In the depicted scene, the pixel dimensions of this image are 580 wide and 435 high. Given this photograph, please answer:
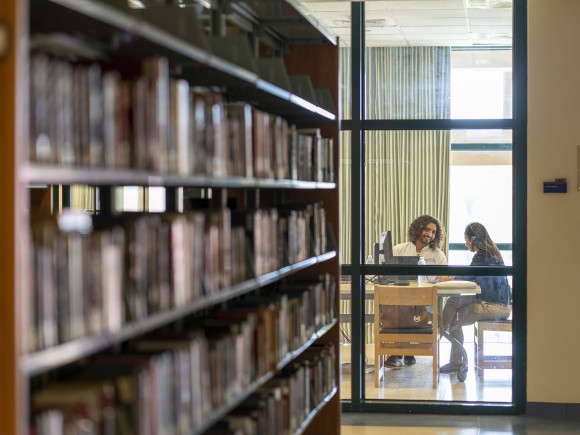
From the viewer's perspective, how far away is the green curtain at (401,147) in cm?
646

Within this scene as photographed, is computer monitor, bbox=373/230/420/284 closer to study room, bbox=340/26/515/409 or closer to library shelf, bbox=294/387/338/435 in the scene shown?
study room, bbox=340/26/515/409

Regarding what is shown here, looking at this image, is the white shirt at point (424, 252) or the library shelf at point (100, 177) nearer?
the library shelf at point (100, 177)

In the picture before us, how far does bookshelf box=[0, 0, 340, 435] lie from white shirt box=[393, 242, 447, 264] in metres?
1.99

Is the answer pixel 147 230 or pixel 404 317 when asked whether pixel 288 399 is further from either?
pixel 404 317

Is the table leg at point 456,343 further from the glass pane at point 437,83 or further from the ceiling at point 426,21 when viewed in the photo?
the ceiling at point 426,21

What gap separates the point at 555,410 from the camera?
624 centimetres

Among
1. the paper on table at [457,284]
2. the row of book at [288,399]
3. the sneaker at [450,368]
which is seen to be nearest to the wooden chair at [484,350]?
the sneaker at [450,368]

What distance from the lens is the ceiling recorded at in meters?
6.33

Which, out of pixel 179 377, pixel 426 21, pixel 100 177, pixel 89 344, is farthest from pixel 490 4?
pixel 89 344

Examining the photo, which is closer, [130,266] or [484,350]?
[130,266]

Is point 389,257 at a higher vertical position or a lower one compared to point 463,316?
higher

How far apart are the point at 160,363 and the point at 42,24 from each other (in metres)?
0.95

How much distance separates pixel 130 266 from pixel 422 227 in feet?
13.9

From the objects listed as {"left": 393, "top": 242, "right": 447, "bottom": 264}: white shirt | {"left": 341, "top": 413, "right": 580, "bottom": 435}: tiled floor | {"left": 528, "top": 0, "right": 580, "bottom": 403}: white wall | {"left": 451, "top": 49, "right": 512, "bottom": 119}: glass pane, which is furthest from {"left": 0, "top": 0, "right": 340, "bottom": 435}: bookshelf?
{"left": 528, "top": 0, "right": 580, "bottom": 403}: white wall
